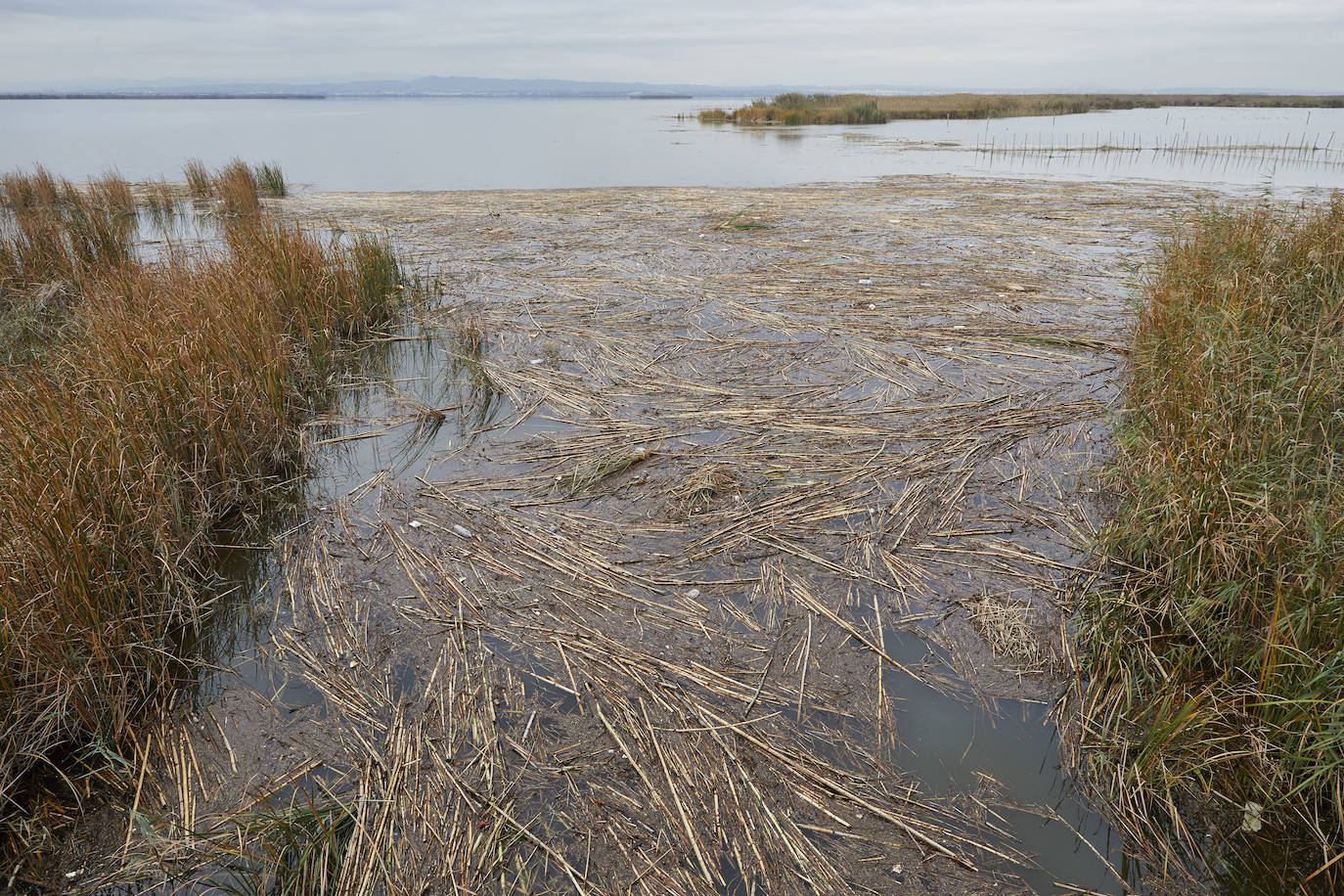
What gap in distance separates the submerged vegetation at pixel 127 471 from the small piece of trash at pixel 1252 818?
141 inches

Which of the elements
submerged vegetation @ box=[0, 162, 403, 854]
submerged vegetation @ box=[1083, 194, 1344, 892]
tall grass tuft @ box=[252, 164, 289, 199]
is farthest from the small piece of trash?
tall grass tuft @ box=[252, 164, 289, 199]

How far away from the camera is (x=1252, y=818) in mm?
2158

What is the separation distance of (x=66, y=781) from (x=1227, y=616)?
156 inches

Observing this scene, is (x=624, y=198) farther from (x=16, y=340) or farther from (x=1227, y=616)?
(x=1227, y=616)

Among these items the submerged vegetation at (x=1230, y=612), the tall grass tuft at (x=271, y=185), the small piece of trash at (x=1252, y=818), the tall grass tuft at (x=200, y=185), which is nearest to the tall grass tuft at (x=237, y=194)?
the tall grass tuft at (x=200, y=185)

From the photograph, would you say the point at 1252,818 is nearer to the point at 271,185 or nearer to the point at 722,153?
the point at 271,185

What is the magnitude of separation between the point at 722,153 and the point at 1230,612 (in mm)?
26077

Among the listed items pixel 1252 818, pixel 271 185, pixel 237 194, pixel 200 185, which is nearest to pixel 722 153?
pixel 271 185

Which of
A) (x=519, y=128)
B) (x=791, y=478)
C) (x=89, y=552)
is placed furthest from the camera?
(x=519, y=128)

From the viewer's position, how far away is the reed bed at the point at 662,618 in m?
2.18

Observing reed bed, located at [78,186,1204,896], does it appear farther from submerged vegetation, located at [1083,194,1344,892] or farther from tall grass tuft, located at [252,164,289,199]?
tall grass tuft, located at [252,164,289,199]

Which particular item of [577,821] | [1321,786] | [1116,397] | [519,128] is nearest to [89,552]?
[577,821]

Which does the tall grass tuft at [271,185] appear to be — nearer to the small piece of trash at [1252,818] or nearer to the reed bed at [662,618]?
the reed bed at [662,618]

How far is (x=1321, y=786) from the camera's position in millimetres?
2119
